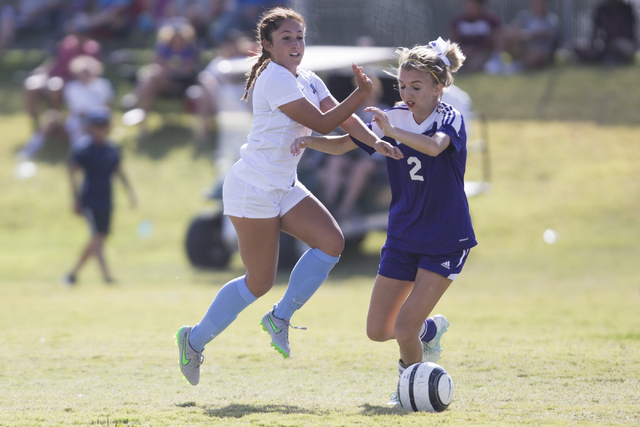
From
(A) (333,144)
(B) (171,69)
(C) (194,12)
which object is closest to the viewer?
(A) (333,144)

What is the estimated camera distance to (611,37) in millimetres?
16172

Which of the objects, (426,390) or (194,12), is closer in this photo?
(426,390)

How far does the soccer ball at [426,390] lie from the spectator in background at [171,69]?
13.1 metres

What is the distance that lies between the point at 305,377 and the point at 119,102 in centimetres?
1385

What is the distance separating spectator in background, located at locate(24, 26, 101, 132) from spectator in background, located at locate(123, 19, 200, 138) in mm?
1772

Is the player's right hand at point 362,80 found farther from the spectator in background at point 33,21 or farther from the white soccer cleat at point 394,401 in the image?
the spectator in background at point 33,21

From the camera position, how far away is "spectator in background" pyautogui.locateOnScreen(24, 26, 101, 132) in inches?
663

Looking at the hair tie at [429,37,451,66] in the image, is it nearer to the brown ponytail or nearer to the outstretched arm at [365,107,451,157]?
the outstretched arm at [365,107,451,157]

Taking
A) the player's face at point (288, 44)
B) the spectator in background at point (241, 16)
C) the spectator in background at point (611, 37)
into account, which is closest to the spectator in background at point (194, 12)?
the spectator in background at point (241, 16)

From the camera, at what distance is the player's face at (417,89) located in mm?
4262

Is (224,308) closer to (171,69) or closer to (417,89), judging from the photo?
(417,89)

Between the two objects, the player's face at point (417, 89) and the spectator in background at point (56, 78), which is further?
the spectator in background at point (56, 78)

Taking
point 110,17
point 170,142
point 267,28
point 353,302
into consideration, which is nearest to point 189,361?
point 267,28

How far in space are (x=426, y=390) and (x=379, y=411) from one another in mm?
288
